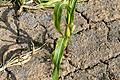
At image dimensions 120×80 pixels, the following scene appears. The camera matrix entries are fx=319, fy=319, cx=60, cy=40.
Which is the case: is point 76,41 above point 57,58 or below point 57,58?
below

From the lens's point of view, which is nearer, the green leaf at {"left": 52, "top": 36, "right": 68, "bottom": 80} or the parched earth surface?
the green leaf at {"left": 52, "top": 36, "right": 68, "bottom": 80}

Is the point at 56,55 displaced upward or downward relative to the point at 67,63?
upward

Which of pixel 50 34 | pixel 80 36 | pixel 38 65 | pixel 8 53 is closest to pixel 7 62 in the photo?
pixel 8 53

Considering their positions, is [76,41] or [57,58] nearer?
[57,58]

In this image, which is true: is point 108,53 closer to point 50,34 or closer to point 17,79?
point 50,34

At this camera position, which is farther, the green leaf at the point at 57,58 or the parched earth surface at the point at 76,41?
the parched earth surface at the point at 76,41

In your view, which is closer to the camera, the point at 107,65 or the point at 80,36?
the point at 107,65

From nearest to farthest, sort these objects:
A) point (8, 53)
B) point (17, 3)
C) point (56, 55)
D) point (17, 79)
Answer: point (56, 55)
point (17, 79)
point (8, 53)
point (17, 3)

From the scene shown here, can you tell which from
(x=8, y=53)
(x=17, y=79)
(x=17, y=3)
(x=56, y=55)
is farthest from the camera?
(x=17, y=3)
